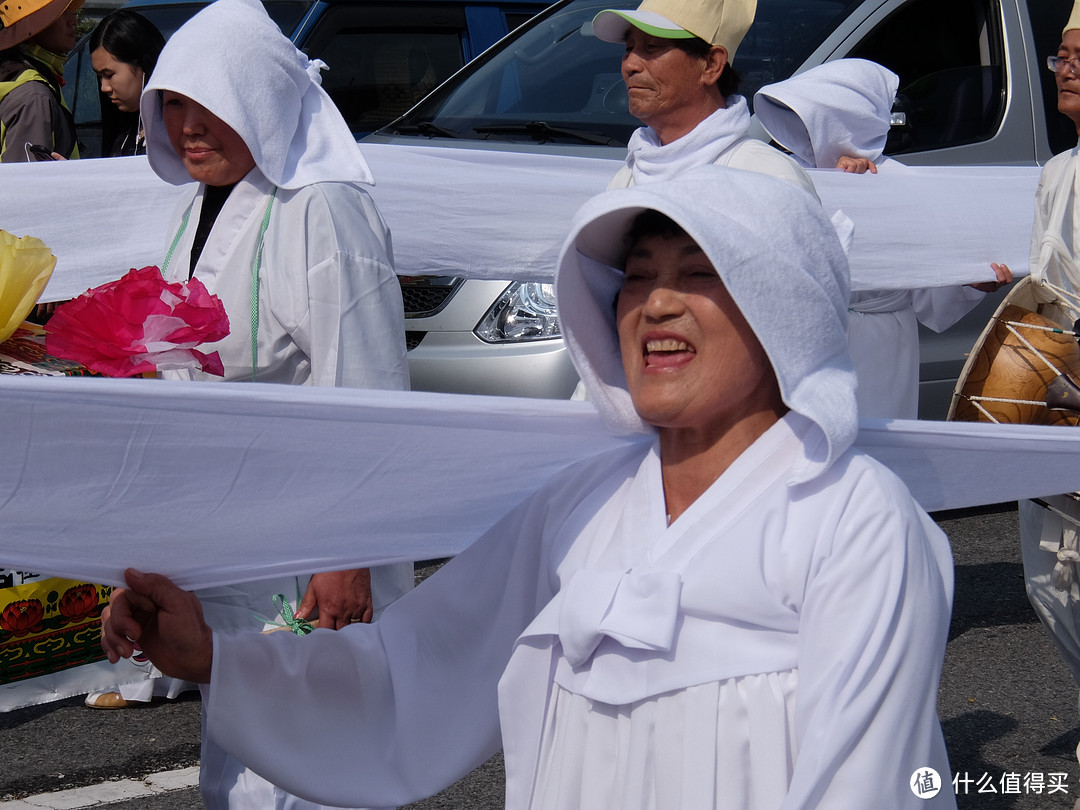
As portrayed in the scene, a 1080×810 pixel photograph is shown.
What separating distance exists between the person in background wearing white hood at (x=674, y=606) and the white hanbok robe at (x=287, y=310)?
0.81 metres

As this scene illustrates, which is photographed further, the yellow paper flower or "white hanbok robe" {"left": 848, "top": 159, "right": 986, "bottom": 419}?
"white hanbok robe" {"left": 848, "top": 159, "right": 986, "bottom": 419}

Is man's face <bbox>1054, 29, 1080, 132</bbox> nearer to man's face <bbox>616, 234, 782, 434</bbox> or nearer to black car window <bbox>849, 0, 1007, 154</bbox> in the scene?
black car window <bbox>849, 0, 1007, 154</bbox>

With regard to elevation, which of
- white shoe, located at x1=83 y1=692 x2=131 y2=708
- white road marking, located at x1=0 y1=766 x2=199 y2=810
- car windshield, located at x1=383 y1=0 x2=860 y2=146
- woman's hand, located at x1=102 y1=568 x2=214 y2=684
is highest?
woman's hand, located at x1=102 y1=568 x2=214 y2=684

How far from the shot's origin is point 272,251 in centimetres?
296

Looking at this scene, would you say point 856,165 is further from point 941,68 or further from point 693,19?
point 941,68

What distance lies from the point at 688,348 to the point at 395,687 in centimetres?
72

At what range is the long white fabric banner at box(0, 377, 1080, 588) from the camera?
182 centimetres

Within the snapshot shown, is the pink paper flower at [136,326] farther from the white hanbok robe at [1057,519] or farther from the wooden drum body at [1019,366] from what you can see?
the white hanbok robe at [1057,519]

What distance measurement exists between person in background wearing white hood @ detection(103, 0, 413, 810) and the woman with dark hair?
277cm

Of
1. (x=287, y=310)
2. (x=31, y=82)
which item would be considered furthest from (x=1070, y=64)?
(x=31, y=82)

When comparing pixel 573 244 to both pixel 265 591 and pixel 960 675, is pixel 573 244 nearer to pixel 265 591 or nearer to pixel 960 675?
pixel 265 591

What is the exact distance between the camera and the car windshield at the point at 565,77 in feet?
20.2

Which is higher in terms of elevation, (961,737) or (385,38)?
(385,38)

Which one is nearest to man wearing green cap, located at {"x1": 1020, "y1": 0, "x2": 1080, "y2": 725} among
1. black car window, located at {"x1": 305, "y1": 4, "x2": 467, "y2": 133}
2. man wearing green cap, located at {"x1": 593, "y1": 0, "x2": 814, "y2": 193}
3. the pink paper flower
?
man wearing green cap, located at {"x1": 593, "y1": 0, "x2": 814, "y2": 193}
